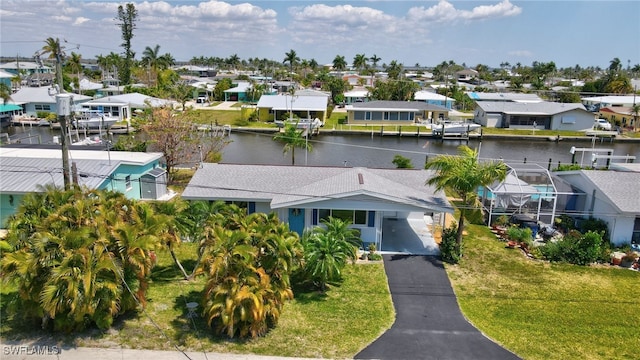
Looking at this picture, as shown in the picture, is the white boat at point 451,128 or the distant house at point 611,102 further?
the distant house at point 611,102

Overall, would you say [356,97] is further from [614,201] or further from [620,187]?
[614,201]

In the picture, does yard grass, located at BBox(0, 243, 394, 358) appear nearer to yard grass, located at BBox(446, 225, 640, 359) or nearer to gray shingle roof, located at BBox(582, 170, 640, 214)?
yard grass, located at BBox(446, 225, 640, 359)

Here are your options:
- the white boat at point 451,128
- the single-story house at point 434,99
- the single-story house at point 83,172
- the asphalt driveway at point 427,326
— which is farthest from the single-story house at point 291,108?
the asphalt driveway at point 427,326

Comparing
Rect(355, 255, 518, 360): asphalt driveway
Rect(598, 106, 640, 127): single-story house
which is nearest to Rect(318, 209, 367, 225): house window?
Rect(355, 255, 518, 360): asphalt driveway

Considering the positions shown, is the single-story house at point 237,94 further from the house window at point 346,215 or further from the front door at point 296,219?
the house window at point 346,215

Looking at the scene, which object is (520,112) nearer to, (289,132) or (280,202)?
(289,132)

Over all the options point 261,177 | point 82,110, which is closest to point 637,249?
point 261,177
